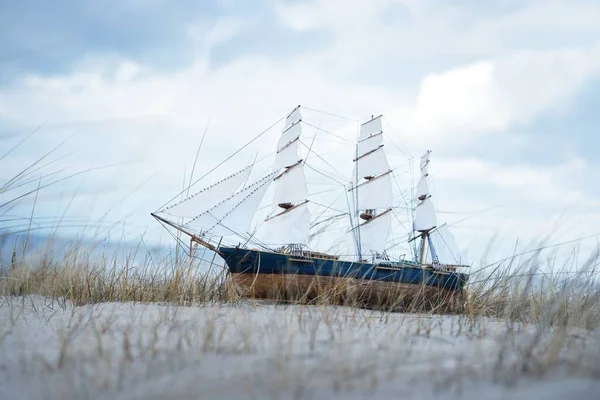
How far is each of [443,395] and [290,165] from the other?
1276 centimetres

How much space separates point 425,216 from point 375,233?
3.25 meters

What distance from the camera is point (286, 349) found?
2600 millimetres

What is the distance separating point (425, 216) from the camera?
1870cm

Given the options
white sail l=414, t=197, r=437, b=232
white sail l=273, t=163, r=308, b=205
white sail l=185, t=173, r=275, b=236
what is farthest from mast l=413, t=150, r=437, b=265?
white sail l=185, t=173, r=275, b=236

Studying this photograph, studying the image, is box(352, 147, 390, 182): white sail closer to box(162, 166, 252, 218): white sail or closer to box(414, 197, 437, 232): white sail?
box(414, 197, 437, 232): white sail

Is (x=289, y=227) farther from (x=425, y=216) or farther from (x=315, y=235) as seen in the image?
(x=425, y=216)

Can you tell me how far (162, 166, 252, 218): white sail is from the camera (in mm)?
10430

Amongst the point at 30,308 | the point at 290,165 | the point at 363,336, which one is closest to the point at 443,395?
the point at 363,336

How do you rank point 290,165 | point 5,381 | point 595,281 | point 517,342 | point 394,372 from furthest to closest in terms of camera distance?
point 290,165 < point 595,281 < point 517,342 < point 5,381 < point 394,372

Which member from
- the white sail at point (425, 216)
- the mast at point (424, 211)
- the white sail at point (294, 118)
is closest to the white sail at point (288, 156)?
the white sail at point (294, 118)

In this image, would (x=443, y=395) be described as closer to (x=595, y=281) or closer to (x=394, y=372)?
(x=394, y=372)

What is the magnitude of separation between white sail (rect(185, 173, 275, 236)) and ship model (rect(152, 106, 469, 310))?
0.8 inches

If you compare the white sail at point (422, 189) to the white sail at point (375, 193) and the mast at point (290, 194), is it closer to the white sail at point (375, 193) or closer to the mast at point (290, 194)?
the white sail at point (375, 193)

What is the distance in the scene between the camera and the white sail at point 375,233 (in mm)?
16141
